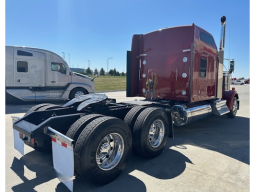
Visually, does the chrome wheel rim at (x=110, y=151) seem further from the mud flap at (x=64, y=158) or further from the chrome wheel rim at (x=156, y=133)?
the chrome wheel rim at (x=156, y=133)

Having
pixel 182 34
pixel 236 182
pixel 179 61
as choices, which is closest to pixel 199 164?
pixel 236 182

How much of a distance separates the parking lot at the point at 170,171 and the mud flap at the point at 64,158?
275mm

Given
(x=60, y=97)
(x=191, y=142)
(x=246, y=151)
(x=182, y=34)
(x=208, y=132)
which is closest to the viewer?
(x=246, y=151)

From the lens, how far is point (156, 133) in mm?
4293

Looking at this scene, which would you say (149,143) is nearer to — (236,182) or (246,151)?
(236,182)

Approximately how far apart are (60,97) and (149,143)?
30.3ft

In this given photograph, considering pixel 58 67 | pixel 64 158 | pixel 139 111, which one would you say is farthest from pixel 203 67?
pixel 58 67

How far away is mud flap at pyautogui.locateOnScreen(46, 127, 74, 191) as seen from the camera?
260cm

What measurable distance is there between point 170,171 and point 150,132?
923mm

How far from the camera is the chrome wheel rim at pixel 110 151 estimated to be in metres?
3.11

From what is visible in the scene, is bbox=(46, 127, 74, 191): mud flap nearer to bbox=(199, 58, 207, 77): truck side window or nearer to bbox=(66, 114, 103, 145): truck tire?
bbox=(66, 114, 103, 145): truck tire

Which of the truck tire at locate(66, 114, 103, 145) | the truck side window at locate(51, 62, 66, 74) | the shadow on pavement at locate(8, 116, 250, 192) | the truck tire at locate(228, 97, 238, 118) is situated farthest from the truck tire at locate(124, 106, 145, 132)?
the truck side window at locate(51, 62, 66, 74)

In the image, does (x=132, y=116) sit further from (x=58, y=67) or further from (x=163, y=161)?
(x=58, y=67)
